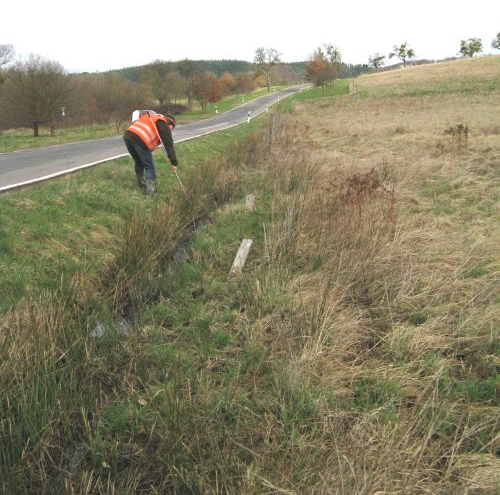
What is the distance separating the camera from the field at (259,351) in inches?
90.7

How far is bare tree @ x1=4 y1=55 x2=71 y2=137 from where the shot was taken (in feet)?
91.1

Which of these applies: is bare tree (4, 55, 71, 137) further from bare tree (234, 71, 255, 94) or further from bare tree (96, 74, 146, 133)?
bare tree (234, 71, 255, 94)

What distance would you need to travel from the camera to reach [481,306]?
147 inches

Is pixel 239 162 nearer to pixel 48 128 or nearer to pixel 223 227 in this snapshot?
pixel 223 227

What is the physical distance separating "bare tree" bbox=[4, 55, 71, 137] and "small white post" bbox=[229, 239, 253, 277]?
27.3 m

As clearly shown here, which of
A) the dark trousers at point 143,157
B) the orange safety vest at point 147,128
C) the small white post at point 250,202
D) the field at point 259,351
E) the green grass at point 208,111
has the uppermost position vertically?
the green grass at point 208,111

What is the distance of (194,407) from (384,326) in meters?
1.98

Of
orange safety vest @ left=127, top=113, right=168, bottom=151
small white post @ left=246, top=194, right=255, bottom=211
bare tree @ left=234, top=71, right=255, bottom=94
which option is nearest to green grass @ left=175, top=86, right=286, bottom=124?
bare tree @ left=234, top=71, right=255, bottom=94

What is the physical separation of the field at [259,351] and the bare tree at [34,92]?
25.5 metres

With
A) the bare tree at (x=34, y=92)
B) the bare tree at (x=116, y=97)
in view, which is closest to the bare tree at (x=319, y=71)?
the bare tree at (x=116, y=97)

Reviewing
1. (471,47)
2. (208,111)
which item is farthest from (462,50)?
(208,111)

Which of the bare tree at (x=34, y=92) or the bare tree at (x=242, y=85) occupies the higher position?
the bare tree at (x=242, y=85)

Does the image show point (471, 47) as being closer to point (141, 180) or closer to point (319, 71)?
point (319, 71)

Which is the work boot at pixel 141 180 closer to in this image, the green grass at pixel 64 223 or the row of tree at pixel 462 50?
the green grass at pixel 64 223
